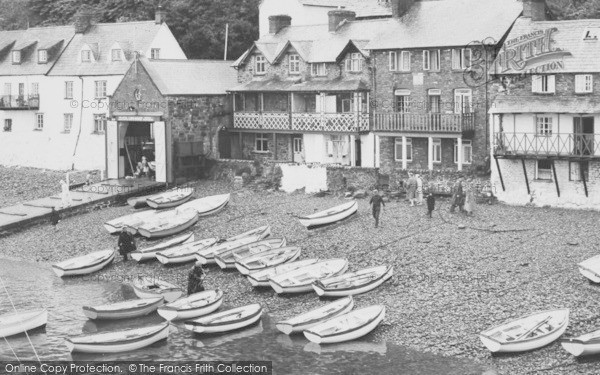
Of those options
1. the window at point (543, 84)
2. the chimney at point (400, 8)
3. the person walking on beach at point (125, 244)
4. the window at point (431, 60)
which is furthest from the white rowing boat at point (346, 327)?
the chimney at point (400, 8)

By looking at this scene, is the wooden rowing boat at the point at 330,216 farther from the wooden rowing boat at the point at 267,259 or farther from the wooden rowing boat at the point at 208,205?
the wooden rowing boat at the point at 208,205

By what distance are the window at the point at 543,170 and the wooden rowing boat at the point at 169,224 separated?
17952mm

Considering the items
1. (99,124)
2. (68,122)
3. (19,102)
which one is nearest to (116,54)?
(99,124)

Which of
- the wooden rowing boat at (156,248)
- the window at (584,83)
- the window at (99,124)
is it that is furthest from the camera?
the window at (99,124)

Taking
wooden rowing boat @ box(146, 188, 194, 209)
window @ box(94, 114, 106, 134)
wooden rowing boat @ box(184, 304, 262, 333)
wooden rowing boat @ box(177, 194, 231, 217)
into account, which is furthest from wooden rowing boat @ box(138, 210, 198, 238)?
window @ box(94, 114, 106, 134)

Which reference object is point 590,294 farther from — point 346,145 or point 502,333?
point 346,145

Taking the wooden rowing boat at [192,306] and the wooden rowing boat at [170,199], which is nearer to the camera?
the wooden rowing boat at [192,306]

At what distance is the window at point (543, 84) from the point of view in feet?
180

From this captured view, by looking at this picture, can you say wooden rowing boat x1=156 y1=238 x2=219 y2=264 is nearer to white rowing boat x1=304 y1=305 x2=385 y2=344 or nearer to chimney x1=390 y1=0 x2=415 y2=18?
white rowing boat x1=304 y1=305 x2=385 y2=344

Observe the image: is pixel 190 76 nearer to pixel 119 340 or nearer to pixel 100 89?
pixel 100 89

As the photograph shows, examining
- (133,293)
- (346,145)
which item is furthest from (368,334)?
(346,145)

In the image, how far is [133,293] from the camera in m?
47.6

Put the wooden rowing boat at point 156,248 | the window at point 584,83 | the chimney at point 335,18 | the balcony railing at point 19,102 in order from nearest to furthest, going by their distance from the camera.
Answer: the wooden rowing boat at point 156,248, the window at point 584,83, the chimney at point 335,18, the balcony railing at point 19,102

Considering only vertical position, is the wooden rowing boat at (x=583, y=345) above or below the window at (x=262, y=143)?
below
